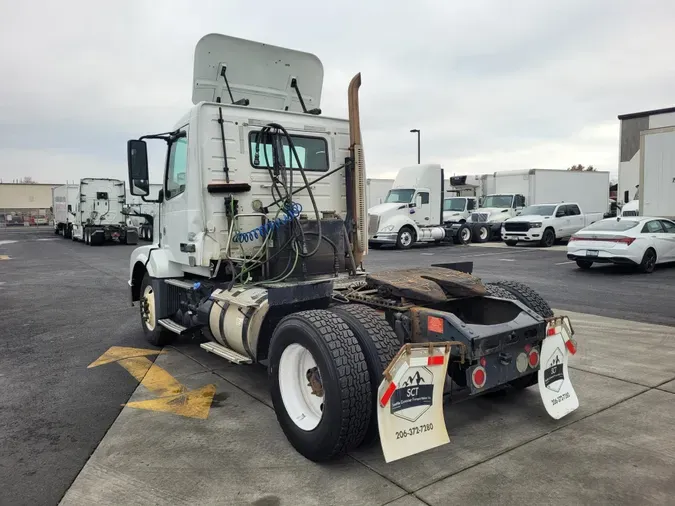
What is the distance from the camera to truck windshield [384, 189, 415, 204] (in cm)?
2236

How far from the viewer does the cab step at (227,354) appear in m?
4.47

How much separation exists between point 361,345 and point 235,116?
300 cm

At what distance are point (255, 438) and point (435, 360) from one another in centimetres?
155

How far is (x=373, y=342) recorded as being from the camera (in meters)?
3.52

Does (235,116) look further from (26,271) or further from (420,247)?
(420,247)

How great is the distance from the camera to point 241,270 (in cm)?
521

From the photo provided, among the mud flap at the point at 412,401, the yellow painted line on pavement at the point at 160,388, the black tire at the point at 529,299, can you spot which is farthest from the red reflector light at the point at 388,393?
the black tire at the point at 529,299

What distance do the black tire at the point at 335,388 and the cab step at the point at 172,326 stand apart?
2471mm

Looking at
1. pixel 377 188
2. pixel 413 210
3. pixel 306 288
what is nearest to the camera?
pixel 306 288

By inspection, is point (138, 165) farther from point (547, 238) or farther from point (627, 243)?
point (547, 238)

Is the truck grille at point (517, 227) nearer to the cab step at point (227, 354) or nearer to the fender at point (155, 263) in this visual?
the fender at point (155, 263)

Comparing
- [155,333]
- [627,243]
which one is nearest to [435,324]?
[155,333]

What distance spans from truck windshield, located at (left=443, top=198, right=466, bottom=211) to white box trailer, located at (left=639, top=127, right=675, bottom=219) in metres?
11.0

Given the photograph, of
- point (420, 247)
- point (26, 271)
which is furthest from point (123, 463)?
point (420, 247)
